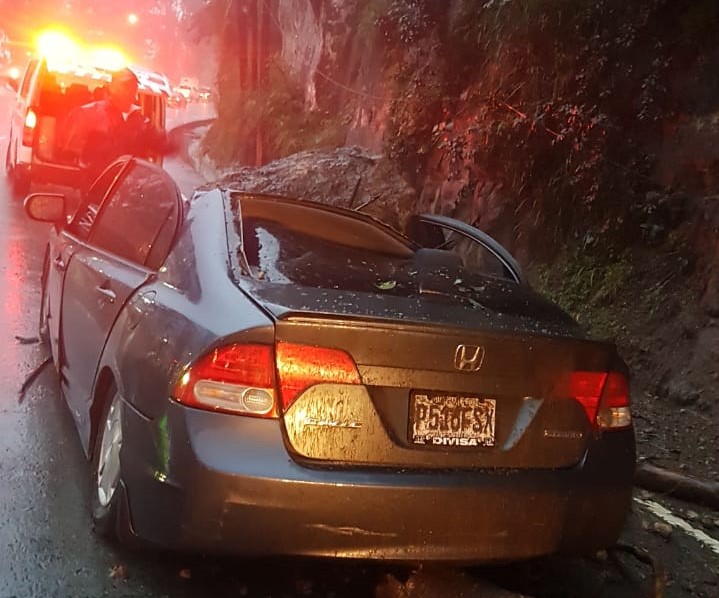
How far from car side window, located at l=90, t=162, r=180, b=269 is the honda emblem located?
1468mm

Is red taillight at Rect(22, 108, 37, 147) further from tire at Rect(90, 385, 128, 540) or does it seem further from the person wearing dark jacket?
tire at Rect(90, 385, 128, 540)

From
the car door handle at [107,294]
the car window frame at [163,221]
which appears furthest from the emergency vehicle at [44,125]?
the car door handle at [107,294]

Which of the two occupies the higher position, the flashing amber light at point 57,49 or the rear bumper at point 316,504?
the flashing amber light at point 57,49

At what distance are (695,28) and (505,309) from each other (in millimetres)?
5790

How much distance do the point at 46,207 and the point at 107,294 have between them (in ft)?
5.66

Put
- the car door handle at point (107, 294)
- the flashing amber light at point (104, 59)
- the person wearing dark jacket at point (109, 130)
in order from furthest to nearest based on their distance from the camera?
the flashing amber light at point (104, 59), the person wearing dark jacket at point (109, 130), the car door handle at point (107, 294)

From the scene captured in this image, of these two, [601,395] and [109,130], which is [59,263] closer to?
[601,395]

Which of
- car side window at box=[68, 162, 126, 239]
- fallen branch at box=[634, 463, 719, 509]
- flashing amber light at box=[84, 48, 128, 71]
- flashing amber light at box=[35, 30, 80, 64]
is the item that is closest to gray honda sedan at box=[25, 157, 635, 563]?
car side window at box=[68, 162, 126, 239]

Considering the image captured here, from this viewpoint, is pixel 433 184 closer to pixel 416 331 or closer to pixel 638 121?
pixel 638 121

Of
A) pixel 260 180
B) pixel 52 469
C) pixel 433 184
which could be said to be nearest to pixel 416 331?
pixel 52 469

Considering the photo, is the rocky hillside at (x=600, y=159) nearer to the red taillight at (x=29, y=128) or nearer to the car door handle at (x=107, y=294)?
the car door handle at (x=107, y=294)

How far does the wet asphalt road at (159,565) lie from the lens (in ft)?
11.2

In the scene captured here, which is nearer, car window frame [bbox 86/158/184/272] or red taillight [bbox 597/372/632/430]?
red taillight [bbox 597/372/632/430]

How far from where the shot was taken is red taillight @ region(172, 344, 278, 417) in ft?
9.64
